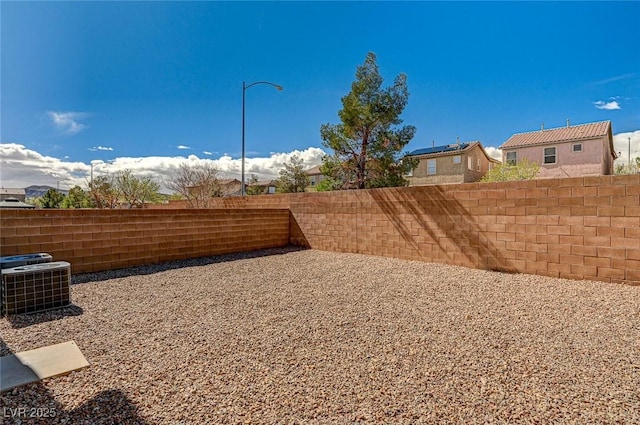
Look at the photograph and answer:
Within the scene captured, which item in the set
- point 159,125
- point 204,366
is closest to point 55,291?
point 204,366

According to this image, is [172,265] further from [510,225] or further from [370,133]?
[370,133]

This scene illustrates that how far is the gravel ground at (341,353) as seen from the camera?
2.03m

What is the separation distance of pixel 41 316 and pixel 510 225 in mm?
7743

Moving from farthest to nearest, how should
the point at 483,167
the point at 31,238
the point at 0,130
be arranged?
the point at 483,167 < the point at 31,238 < the point at 0,130

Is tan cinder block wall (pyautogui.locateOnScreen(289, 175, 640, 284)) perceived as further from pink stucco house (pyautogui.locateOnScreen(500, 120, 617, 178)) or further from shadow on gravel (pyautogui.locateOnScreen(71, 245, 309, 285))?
pink stucco house (pyautogui.locateOnScreen(500, 120, 617, 178))

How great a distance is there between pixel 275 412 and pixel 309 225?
7971 mm

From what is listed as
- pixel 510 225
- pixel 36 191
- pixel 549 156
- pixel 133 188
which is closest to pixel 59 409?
pixel 510 225

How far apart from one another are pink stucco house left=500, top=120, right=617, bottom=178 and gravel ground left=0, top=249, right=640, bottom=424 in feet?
54.0

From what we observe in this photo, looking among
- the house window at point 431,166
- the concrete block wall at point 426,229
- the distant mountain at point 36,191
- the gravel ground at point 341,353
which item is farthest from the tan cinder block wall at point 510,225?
the distant mountain at point 36,191

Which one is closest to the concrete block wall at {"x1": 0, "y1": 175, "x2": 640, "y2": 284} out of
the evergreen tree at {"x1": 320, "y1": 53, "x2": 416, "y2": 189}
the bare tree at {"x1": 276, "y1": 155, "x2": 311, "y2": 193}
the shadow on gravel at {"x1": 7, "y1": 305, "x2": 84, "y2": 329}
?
the shadow on gravel at {"x1": 7, "y1": 305, "x2": 84, "y2": 329}

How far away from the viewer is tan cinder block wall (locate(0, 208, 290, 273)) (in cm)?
555

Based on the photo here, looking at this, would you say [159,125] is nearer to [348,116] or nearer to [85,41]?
[85,41]

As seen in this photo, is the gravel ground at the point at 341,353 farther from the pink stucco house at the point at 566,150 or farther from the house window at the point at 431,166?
the house window at the point at 431,166

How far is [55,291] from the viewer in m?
4.07
